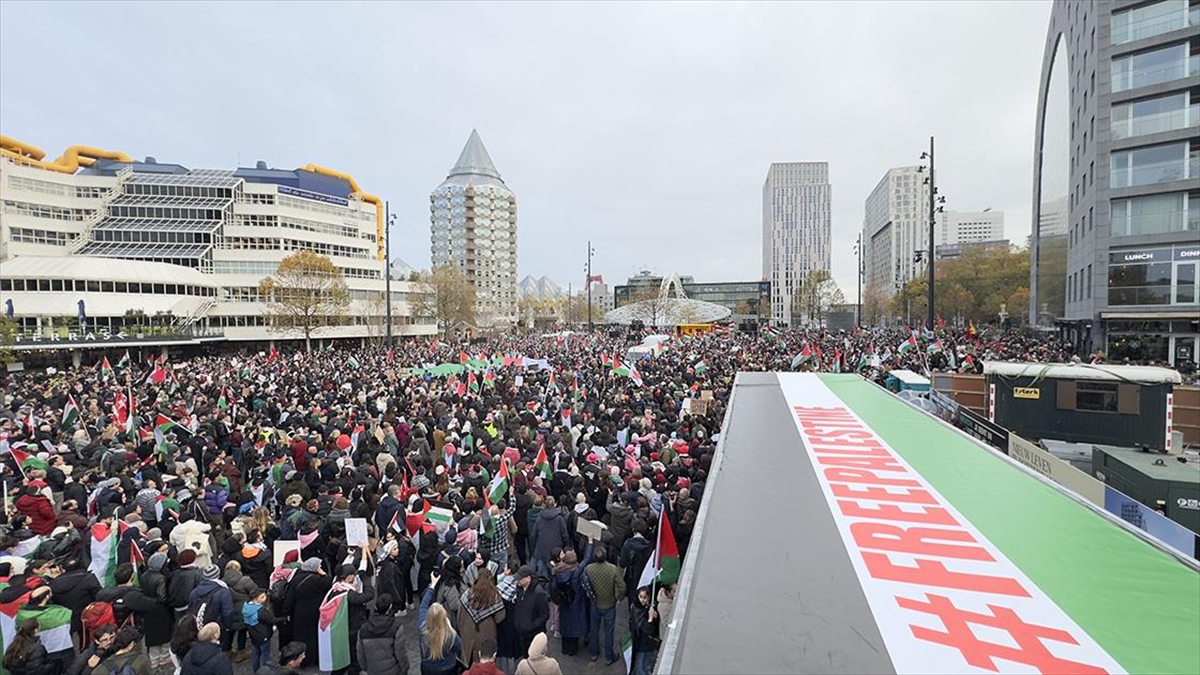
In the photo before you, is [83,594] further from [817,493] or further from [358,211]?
[358,211]

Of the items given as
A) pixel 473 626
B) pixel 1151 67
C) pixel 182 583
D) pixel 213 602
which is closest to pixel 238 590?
pixel 213 602

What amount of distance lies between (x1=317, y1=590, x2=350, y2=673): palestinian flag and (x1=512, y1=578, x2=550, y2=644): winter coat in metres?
1.73

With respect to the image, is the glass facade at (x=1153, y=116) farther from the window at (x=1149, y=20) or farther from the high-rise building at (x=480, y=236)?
the high-rise building at (x=480, y=236)

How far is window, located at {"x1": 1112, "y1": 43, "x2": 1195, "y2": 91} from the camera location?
27.2m

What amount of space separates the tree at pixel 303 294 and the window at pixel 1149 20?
2364 inches

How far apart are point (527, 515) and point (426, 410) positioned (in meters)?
8.26

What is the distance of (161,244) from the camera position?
58312 mm

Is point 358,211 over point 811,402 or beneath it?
over

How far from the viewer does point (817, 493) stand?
5.52 metres

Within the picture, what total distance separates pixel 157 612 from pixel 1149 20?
1767 inches

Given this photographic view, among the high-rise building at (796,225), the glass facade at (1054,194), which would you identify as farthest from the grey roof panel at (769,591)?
the high-rise building at (796,225)

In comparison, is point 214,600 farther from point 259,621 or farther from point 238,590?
point 259,621

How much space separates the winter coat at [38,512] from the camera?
8.38 meters

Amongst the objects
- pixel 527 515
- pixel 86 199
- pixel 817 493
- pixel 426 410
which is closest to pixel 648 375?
pixel 426 410
